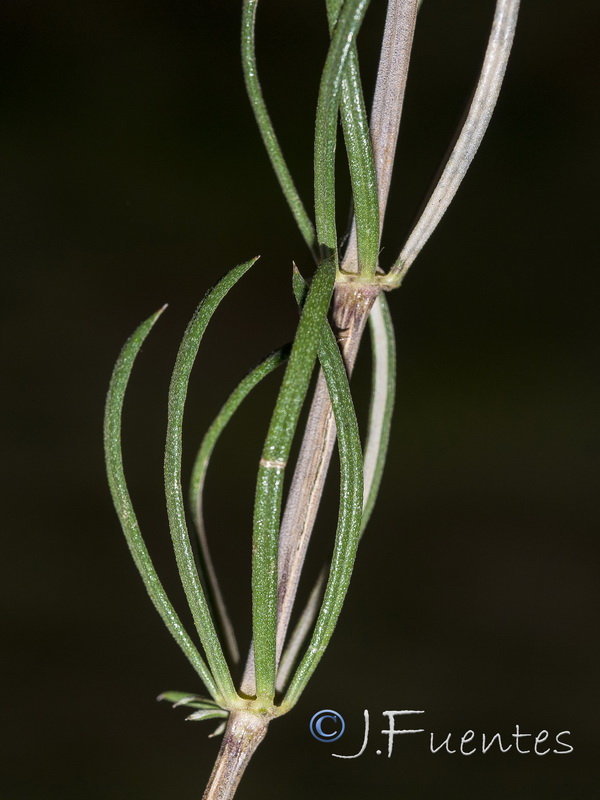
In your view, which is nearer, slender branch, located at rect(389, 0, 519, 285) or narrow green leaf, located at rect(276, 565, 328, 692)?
slender branch, located at rect(389, 0, 519, 285)

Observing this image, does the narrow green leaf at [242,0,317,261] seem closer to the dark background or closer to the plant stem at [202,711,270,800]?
the plant stem at [202,711,270,800]

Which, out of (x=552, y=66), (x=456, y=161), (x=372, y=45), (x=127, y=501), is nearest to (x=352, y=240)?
(x=456, y=161)

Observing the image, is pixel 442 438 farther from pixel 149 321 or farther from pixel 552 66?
pixel 149 321

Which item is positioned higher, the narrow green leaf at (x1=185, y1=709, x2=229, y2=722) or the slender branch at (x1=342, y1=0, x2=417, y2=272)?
the slender branch at (x1=342, y1=0, x2=417, y2=272)

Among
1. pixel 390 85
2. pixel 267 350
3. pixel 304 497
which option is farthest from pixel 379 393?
pixel 267 350

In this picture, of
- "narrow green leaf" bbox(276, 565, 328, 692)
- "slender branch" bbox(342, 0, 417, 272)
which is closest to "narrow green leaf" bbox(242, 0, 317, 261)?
"slender branch" bbox(342, 0, 417, 272)
